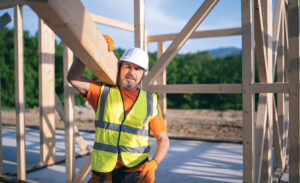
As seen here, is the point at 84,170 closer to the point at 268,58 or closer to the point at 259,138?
the point at 259,138

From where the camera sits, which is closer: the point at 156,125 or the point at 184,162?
the point at 156,125

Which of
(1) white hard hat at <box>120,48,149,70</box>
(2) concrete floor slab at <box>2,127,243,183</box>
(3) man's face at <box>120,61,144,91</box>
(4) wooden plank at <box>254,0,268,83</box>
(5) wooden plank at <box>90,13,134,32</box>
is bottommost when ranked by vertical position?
(2) concrete floor slab at <box>2,127,243,183</box>

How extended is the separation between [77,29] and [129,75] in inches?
28.8

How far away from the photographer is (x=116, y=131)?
79.2 inches

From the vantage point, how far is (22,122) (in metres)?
4.29

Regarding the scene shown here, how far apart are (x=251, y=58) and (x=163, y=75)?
5.25 m

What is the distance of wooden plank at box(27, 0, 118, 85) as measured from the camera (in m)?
1.24

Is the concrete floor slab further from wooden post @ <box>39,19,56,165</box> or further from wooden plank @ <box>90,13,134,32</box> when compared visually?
wooden plank @ <box>90,13,134,32</box>

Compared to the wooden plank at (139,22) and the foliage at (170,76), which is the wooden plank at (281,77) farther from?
the foliage at (170,76)

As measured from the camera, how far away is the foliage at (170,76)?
57.1 feet

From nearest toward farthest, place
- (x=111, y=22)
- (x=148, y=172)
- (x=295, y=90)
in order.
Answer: (x=148, y=172), (x=295, y=90), (x=111, y=22)

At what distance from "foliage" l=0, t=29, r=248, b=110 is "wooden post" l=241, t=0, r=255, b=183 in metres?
16.5

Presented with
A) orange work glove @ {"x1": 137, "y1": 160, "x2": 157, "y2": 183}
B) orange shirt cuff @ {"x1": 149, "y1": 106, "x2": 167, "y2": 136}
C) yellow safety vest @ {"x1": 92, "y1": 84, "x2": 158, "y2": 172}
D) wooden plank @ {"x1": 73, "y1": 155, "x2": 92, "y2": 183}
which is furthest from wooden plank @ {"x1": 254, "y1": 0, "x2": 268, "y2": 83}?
wooden plank @ {"x1": 73, "y1": 155, "x2": 92, "y2": 183}

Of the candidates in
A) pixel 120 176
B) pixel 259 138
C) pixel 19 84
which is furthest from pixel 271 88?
pixel 19 84
